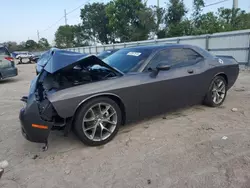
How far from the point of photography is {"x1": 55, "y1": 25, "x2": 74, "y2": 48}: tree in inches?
2066

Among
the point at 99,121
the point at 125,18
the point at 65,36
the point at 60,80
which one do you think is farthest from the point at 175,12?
the point at 65,36

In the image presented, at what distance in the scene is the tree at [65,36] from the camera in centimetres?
5247

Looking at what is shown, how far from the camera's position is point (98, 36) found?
4650 cm

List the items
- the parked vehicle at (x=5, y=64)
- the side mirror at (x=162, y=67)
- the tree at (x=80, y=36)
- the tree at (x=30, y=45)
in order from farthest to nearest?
the tree at (x=30, y=45)
the tree at (x=80, y=36)
the parked vehicle at (x=5, y=64)
the side mirror at (x=162, y=67)

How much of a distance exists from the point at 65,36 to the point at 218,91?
5368 cm

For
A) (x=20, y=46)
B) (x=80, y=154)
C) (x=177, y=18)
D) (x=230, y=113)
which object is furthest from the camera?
(x=20, y=46)

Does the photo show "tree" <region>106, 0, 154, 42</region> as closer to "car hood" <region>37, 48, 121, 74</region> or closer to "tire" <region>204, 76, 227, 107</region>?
"tire" <region>204, 76, 227, 107</region>

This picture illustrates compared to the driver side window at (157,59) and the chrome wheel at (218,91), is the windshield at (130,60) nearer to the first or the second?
the driver side window at (157,59)

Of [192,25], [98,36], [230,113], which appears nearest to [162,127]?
[230,113]

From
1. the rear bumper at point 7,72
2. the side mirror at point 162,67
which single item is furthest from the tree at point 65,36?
the side mirror at point 162,67

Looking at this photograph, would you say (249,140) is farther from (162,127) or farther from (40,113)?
(40,113)

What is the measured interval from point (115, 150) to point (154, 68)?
152 cm

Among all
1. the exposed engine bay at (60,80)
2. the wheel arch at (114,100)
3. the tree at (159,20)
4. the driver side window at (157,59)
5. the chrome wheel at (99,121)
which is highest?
the tree at (159,20)

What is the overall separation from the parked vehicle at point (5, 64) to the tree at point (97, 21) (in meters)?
36.2
